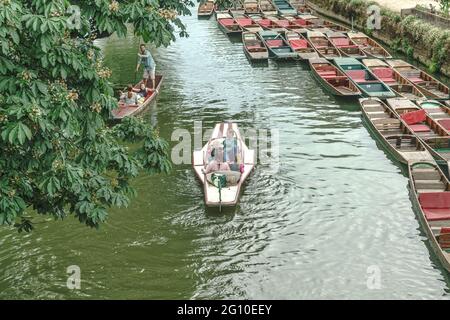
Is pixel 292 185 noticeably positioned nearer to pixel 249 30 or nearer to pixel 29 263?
pixel 29 263

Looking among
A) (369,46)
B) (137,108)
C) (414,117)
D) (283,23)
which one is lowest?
(137,108)

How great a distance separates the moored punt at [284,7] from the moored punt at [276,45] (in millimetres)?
7736

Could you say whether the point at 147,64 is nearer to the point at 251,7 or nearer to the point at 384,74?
the point at 384,74

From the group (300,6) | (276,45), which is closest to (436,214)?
(276,45)

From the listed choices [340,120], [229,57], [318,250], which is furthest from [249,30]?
[318,250]

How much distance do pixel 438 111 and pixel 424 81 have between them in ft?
Answer: 13.0

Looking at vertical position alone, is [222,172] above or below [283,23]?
below

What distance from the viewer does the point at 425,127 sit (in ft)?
69.4

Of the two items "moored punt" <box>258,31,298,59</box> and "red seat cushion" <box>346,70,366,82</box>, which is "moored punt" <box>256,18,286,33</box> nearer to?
"moored punt" <box>258,31,298,59</box>

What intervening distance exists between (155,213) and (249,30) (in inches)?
842

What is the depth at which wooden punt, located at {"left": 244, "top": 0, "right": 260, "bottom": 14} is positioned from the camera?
4246 cm

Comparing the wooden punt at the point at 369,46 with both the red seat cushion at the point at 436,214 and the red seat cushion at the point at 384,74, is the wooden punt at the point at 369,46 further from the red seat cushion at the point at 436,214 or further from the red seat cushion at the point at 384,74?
the red seat cushion at the point at 436,214

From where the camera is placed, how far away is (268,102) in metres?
25.0

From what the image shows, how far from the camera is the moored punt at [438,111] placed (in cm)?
2101
